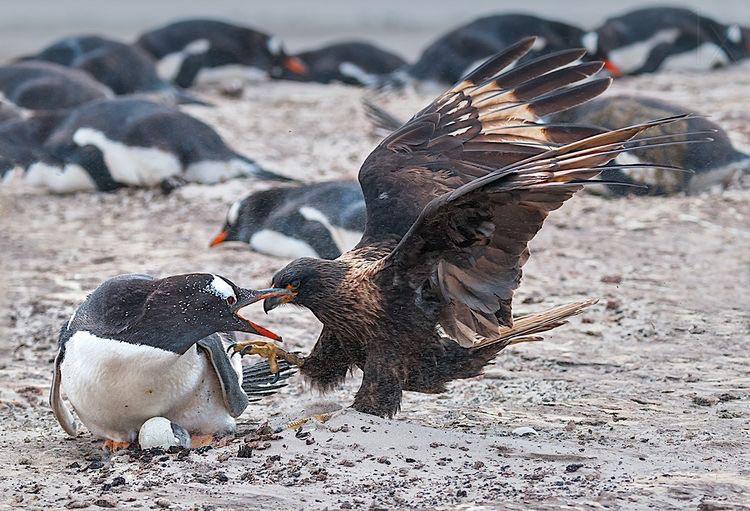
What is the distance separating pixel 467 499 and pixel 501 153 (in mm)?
1982

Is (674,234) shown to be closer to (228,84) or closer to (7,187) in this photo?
(7,187)

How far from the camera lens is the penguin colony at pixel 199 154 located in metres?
4.89

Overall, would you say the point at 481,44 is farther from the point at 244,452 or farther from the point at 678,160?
the point at 244,452

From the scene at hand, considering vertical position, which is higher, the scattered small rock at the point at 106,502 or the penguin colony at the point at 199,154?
the penguin colony at the point at 199,154

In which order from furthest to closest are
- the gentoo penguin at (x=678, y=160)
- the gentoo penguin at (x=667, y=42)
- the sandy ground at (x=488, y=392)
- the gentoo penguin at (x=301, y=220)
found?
the gentoo penguin at (x=667, y=42) → the gentoo penguin at (x=678, y=160) → the gentoo penguin at (x=301, y=220) → the sandy ground at (x=488, y=392)

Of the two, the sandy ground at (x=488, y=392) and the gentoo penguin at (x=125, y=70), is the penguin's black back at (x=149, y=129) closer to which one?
the sandy ground at (x=488, y=392)

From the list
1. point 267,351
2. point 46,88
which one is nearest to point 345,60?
point 46,88

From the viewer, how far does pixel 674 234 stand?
8406 mm

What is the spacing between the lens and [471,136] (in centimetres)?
582

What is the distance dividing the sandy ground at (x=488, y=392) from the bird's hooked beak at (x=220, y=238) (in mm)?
50

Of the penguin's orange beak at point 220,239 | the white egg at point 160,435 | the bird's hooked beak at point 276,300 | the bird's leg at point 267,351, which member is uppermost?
the bird's hooked beak at point 276,300

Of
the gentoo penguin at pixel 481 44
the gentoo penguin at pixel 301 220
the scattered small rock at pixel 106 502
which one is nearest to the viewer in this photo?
the scattered small rock at pixel 106 502

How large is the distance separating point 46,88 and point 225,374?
7.97 meters

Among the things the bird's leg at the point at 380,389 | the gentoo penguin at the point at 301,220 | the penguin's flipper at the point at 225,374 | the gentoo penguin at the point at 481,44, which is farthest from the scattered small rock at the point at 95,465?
the gentoo penguin at the point at 481,44
